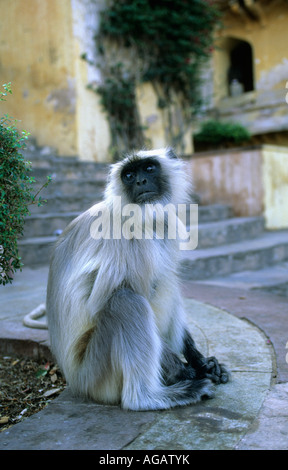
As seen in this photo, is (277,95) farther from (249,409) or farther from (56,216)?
(249,409)

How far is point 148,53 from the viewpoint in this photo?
8977 mm

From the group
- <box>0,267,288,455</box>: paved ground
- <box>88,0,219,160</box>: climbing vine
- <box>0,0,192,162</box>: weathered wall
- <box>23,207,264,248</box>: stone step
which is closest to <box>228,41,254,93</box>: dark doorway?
<box>88,0,219,160</box>: climbing vine

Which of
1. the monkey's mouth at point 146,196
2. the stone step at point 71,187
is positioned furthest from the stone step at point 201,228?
the monkey's mouth at point 146,196

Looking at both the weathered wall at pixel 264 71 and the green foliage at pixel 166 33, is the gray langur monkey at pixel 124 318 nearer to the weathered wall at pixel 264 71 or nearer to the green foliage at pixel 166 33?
the green foliage at pixel 166 33

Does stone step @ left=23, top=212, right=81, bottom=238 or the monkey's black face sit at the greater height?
the monkey's black face

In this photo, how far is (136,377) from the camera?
5.83ft

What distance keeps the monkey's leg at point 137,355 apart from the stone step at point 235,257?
2595 millimetres

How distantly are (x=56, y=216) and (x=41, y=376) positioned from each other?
3.44 meters

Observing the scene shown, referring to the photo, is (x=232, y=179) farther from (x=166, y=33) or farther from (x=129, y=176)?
(x=129, y=176)

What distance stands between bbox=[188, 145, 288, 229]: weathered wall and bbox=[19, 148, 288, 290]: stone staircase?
11.4 inches

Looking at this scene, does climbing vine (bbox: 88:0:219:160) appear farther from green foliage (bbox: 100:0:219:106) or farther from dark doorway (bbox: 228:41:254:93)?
dark doorway (bbox: 228:41:254:93)

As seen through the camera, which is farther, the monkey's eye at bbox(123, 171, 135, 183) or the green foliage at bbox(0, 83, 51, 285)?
the monkey's eye at bbox(123, 171, 135, 183)

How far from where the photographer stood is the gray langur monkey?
1786 millimetres

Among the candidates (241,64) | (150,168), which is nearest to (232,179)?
(150,168)
